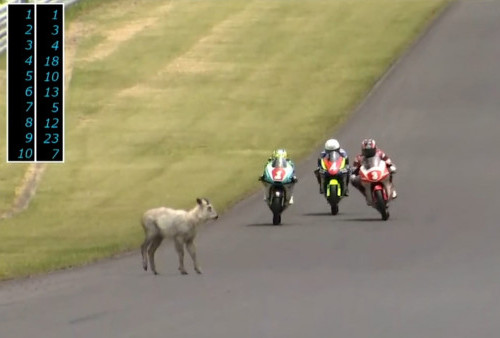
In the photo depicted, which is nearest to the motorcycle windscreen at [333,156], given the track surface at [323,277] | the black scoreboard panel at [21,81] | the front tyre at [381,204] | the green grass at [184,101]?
the track surface at [323,277]

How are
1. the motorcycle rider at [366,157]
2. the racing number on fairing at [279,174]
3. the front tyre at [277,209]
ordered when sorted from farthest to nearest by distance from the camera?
1. the motorcycle rider at [366,157]
2. the racing number on fairing at [279,174]
3. the front tyre at [277,209]

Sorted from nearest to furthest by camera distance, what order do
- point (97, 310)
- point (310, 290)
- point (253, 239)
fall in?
point (97, 310) → point (310, 290) → point (253, 239)

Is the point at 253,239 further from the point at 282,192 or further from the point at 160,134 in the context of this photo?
the point at 160,134

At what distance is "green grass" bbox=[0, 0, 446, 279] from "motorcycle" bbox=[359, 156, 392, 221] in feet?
11.8

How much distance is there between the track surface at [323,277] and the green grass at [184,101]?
197cm

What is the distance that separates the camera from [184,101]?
163 feet

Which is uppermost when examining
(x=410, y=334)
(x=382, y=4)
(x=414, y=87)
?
(x=382, y=4)

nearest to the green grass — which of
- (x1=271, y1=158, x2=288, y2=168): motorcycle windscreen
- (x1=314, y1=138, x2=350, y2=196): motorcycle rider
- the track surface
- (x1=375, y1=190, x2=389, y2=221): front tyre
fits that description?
the track surface

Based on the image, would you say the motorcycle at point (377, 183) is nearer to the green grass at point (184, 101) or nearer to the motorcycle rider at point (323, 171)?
the motorcycle rider at point (323, 171)

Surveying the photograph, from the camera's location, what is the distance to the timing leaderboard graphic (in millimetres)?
21781

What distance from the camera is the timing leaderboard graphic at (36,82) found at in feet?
71.5

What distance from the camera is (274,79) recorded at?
52.4 metres

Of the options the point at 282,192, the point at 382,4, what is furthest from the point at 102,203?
the point at 382,4

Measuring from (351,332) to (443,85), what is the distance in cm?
3248
